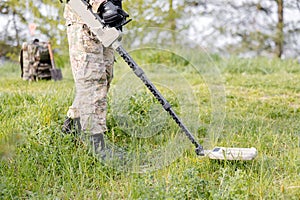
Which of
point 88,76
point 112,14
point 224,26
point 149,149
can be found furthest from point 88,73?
point 224,26

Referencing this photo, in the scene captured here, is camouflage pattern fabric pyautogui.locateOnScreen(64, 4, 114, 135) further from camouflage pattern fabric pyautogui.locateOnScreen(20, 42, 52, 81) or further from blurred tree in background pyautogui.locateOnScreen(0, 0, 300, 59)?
blurred tree in background pyautogui.locateOnScreen(0, 0, 300, 59)

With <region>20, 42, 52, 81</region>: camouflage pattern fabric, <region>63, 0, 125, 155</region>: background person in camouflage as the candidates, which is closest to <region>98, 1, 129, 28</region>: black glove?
<region>63, 0, 125, 155</region>: background person in camouflage

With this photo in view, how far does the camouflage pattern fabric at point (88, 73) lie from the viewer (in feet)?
9.22

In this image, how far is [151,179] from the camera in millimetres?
2406

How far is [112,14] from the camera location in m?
2.46

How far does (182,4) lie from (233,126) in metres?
6.20

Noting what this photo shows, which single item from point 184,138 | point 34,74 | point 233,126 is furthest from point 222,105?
point 34,74

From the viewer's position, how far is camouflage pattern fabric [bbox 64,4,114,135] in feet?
9.22

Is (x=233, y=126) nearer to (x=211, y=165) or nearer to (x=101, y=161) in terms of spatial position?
(x=211, y=165)

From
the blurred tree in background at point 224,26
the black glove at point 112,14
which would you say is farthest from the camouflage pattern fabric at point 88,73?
the blurred tree in background at point 224,26

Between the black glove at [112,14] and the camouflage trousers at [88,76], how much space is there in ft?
1.03

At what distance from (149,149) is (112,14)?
945 mm

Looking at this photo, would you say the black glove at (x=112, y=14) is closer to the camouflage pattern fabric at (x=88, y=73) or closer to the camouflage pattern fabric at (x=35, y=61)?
the camouflage pattern fabric at (x=88, y=73)

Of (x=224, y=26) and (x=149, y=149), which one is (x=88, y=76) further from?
(x=224, y=26)
